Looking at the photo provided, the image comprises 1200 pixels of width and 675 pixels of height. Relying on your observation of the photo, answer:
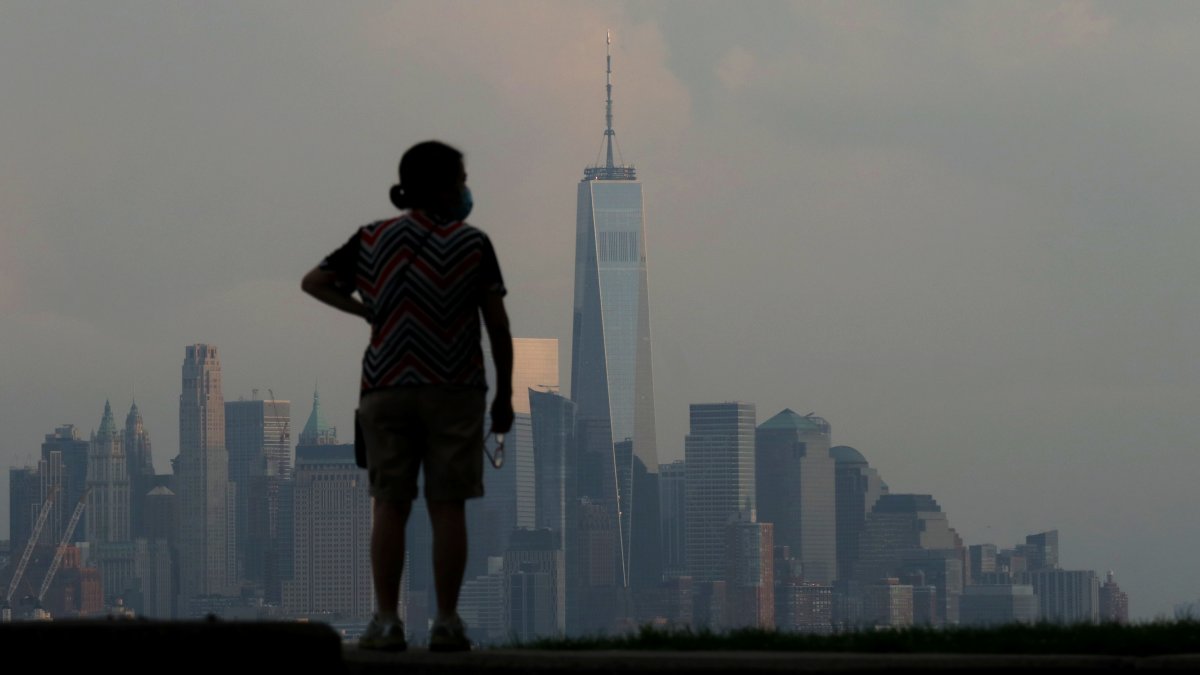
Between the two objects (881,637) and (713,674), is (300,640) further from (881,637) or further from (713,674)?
(881,637)

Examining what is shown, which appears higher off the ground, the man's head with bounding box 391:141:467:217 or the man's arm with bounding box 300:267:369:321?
the man's head with bounding box 391:141:467:217

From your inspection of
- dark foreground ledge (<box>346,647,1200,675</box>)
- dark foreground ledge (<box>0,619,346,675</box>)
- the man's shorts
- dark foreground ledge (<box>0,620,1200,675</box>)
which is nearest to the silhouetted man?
the man's shorts

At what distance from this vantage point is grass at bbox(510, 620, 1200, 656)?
9.32 m

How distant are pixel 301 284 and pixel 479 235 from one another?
0.89 m

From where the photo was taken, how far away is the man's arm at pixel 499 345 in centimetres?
927

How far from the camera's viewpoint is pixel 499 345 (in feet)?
30.7

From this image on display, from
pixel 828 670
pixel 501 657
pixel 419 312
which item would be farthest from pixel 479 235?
pixel 828 670

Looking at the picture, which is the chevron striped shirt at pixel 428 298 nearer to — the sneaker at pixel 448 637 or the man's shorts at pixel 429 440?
the man's shorts at pixel 429 440

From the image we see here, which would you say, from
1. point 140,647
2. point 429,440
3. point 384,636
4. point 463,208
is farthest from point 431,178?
point 140,647

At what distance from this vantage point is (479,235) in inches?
365

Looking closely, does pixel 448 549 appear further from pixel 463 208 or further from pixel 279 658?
pixel 279 658

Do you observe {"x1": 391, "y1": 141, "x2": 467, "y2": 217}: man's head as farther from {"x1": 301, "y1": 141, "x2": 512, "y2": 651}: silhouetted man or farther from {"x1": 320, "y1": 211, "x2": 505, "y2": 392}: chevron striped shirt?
{"x1": 320, "y1": 211, "x2": 505, "y2": 392}: chevron striped shirt

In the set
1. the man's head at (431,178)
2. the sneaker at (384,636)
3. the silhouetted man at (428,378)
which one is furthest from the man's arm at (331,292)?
the sneaker at (384,636)

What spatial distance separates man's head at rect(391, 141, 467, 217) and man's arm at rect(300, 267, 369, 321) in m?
0.44
